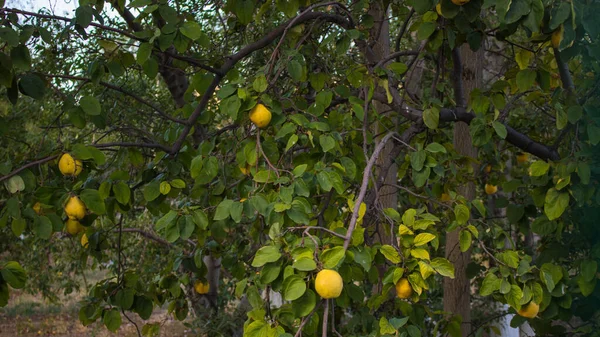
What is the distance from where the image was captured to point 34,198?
8.52ft

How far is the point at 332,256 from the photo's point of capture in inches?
66.2

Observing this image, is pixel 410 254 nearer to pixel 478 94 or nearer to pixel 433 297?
pixel 478 94

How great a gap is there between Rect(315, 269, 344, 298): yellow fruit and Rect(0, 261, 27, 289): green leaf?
97cm

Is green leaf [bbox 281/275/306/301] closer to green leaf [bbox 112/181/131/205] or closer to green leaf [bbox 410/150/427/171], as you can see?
green leaf [bbox 410/150/427/171]

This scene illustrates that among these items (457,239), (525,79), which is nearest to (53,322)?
(457,239)

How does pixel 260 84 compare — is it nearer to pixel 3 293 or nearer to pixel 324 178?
pixel 324 178

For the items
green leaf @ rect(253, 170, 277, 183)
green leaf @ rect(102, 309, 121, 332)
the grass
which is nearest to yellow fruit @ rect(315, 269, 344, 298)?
green leaf @ rect(253, 170, 277, 183)

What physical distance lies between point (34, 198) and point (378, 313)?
4.24 ft

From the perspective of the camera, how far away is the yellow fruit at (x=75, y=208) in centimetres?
Result: 243

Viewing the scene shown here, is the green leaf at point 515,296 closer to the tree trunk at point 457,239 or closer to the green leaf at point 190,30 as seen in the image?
the green leaf at point 190,30

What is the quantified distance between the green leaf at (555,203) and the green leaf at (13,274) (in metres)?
1.68

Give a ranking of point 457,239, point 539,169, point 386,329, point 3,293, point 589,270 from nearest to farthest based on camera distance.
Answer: point 386,329
point 3,293
point 589,270
point 539,169
point 457,239

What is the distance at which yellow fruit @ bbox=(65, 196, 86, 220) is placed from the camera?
243 cm

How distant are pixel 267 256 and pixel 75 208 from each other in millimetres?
→ 947
